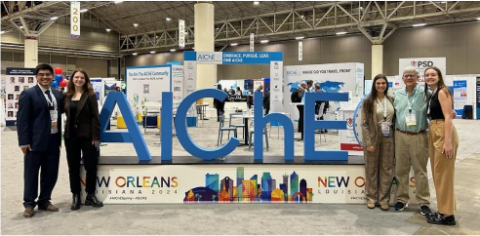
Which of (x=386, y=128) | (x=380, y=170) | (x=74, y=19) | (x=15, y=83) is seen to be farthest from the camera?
(x=74, y=19)

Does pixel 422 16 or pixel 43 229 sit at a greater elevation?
pixel 422 16

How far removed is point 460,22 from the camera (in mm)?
16328

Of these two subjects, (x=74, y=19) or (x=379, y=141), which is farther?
(x=74, y=19)

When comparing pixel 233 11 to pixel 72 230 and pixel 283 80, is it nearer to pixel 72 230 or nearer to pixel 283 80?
pixel 283 80

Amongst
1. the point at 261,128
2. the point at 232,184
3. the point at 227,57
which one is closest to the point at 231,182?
the point at 232,184

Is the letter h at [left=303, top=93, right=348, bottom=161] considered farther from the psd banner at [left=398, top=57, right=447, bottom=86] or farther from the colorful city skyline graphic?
the psd banner at [left=398, top=57, right=447, bottom=86]

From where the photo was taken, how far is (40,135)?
123 inches

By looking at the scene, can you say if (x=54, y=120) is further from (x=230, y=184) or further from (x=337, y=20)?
(x=337, y=20)

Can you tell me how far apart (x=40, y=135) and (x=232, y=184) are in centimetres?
178

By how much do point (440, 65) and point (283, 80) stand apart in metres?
5.92

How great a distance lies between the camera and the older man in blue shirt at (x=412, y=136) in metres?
3.16

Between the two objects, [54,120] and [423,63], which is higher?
[423,63]

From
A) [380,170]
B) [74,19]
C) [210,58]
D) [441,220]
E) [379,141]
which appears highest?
[74,19]

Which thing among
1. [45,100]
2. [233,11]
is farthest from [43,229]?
[233,11]
